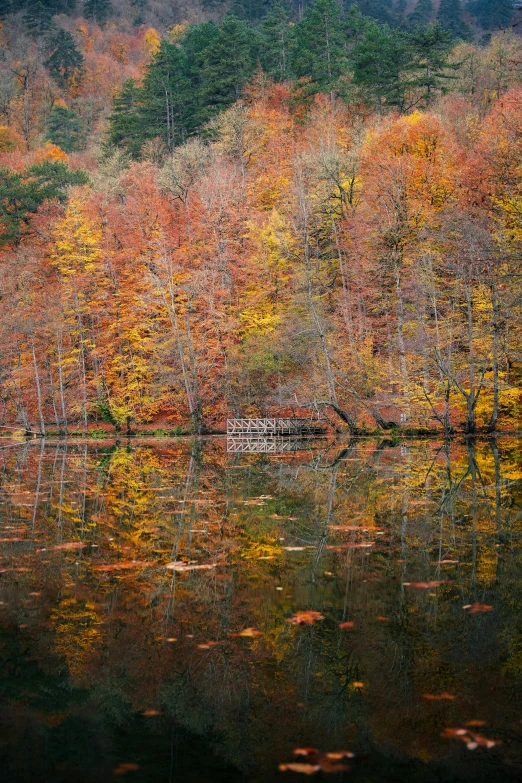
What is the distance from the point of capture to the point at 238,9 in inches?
3506

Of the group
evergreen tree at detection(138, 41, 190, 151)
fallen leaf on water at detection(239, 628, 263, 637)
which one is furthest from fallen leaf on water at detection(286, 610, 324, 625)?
evergreen tree at detection(138, 41, 190, 151)

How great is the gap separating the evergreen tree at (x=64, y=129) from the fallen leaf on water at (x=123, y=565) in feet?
228

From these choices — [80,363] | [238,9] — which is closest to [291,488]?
[80,363]

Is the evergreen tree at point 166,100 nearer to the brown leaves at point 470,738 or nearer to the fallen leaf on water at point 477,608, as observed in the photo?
the fallen leaf on water at point 477,608

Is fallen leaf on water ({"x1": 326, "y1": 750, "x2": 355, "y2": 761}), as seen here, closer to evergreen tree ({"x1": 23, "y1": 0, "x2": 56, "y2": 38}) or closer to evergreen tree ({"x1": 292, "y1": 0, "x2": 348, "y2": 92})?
evergreen tree ({"x1": 292, "y1": 0, "x2": 348, "y2": 92})

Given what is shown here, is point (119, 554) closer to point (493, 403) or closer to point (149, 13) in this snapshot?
point (493, 403)

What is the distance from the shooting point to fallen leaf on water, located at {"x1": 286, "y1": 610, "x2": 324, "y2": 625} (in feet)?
21.5

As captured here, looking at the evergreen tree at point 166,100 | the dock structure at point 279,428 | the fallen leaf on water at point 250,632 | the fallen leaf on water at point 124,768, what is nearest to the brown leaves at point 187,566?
the fallen leaf on water at point 250,632

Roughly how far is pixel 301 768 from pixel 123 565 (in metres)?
4.99

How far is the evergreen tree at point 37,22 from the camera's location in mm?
93125

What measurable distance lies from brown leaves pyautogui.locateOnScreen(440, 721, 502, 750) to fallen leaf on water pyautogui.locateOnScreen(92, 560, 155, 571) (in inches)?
195

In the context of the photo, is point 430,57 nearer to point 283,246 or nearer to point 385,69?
point 385,69

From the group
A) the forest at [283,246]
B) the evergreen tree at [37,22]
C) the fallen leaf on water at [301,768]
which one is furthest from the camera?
the evergreen tree at [37,22]

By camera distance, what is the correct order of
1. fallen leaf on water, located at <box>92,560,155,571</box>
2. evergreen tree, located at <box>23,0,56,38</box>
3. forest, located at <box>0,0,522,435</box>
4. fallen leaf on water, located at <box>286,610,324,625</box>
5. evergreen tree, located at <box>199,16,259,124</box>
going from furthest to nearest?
evergreen tree, located at <box>23,0,56,38</box> → evergreen tree, located at <box>199,16,259,124</box> → forest, located at <box>0,0,522,435</box> → fallen leaf on water, located at <box>92,560,155,571</box> → fallen leaf on water, located at <box>286,610,324,625</box>
